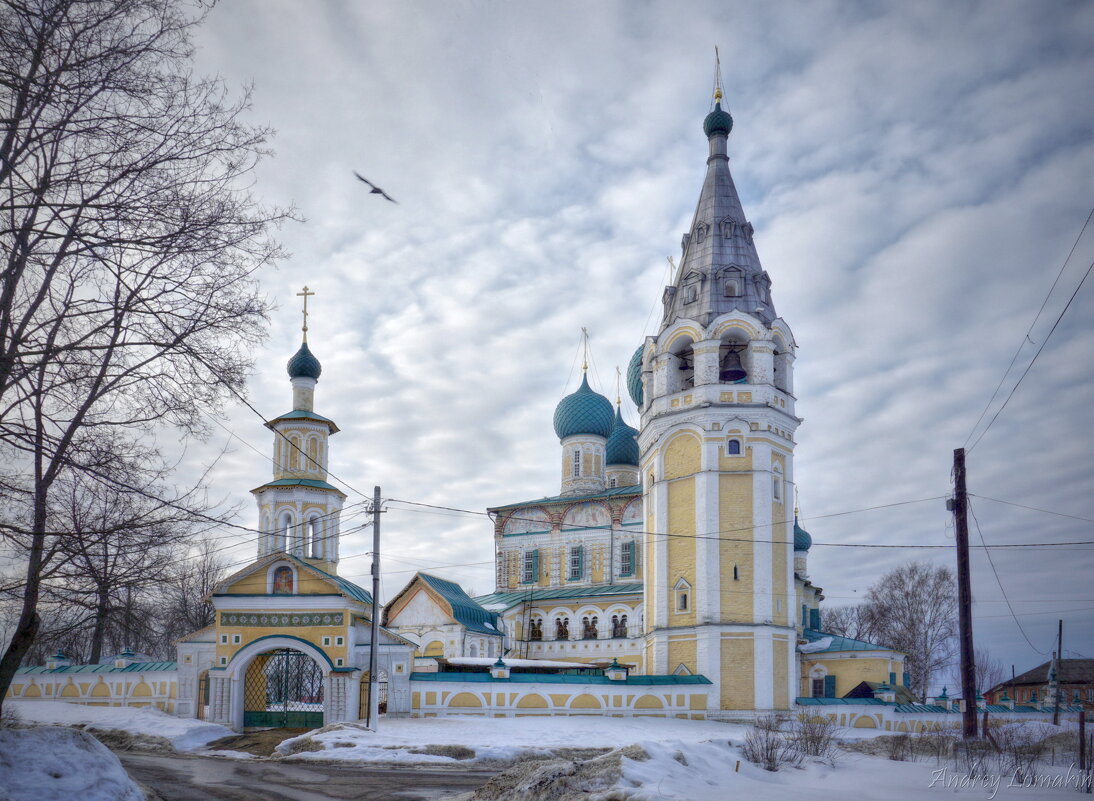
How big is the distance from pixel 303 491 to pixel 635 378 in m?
17.3

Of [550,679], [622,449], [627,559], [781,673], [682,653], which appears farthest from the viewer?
[622,449]

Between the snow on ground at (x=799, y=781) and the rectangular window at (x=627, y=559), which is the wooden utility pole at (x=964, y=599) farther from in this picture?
the rectangular window at (x=627, y=559)

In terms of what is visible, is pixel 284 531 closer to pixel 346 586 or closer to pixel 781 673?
pixel 346 586

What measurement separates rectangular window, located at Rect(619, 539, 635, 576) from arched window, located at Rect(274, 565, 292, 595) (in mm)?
16543

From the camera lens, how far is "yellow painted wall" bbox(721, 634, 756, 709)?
972 inches

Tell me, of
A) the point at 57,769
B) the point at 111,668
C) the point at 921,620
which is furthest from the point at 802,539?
the point at 57,769

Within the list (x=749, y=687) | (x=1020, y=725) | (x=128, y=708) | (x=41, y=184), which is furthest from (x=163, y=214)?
(x=1020, y=725)

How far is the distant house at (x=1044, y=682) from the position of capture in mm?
48572

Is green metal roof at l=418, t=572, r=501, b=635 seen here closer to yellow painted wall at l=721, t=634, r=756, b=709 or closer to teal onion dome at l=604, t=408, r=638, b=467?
yellow painted wall at l=721, t=634, r=756, b=709

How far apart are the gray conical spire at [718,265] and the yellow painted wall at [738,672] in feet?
30.3

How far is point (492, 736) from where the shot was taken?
1844 centimetres

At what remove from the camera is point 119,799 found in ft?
27.3

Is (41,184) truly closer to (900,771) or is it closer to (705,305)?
(900,771)

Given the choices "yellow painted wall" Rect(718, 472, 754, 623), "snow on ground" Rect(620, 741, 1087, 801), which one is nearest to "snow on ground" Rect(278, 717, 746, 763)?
"snow on ground" Rect(620, 741, 1087, 801)
